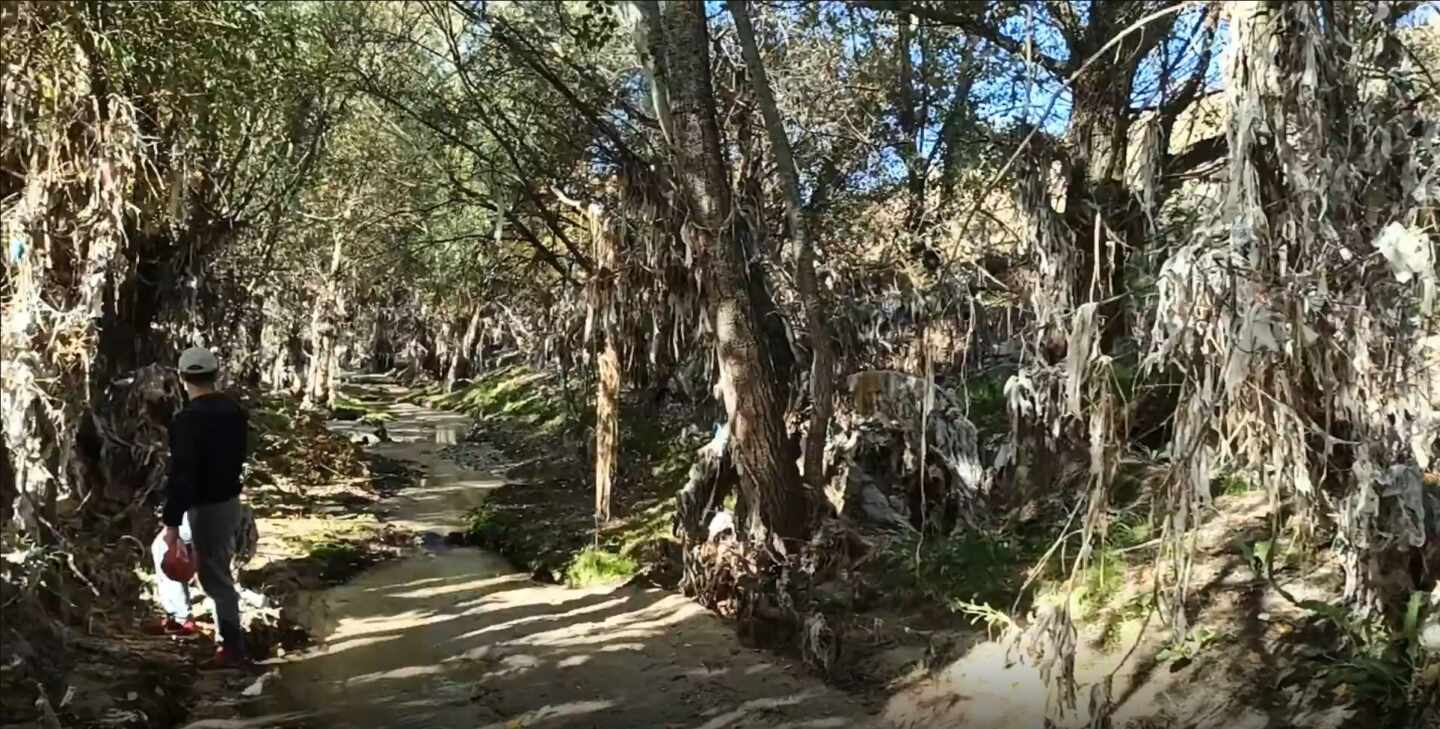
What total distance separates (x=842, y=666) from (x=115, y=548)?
520 cm

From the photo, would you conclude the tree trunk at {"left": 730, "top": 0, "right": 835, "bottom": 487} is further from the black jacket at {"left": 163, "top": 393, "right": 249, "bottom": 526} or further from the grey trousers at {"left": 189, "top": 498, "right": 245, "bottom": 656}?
the grey trousers at {"left": 189, "top": 498, "right": 245, "bottom": 656}

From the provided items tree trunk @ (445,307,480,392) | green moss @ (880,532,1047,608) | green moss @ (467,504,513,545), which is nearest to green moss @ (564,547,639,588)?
green moss @ (467,504,513,545)

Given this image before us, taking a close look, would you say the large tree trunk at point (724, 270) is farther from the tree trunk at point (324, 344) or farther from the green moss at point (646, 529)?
the tree trunk at point (324, 344)

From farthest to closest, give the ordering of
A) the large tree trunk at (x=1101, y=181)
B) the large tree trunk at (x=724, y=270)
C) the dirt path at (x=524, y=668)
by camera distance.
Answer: the large tree trunk at (x=724, y=270), the large tree trunk at (x=1101, y=181), the dirt path at (x=524, y=668)

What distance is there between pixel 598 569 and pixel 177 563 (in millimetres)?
4665

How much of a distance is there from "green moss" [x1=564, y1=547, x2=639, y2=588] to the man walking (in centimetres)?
410

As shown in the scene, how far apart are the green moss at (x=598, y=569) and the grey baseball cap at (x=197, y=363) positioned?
4.56 meters

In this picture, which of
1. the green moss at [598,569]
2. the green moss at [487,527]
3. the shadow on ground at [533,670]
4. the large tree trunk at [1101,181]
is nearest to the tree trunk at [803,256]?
the shadow on ground at [533,670]

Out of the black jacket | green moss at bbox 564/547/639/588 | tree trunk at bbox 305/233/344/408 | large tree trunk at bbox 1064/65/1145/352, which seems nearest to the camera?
the black jacket

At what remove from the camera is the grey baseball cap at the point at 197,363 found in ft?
19.5

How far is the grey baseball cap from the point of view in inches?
234

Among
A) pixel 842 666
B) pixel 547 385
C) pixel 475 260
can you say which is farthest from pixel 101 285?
pixel 547 385

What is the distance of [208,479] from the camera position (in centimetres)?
587

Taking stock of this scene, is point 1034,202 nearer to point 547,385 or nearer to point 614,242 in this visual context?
point 614,242
